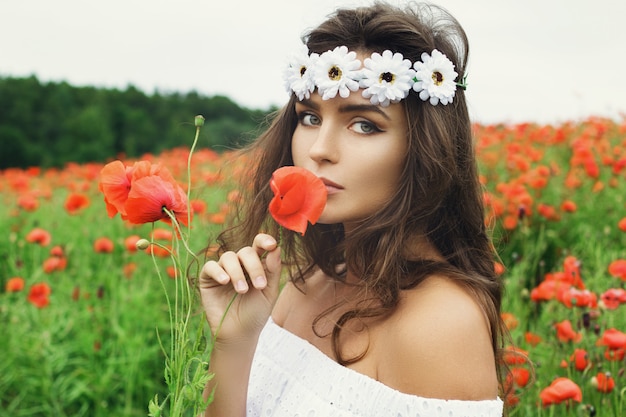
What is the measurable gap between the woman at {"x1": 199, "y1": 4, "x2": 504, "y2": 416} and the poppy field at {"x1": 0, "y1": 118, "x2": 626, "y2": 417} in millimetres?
325

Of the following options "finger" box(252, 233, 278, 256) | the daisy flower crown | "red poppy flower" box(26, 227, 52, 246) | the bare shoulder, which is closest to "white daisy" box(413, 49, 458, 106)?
the daisy flower crown

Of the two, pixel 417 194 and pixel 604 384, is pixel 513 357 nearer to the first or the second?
pixel 604 384

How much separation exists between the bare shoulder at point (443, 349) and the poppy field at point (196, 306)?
50 centimetres

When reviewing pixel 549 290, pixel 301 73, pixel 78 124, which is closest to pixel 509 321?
pixel 549 290

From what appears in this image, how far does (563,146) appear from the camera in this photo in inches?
221

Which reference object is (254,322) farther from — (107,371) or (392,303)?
(107,371)

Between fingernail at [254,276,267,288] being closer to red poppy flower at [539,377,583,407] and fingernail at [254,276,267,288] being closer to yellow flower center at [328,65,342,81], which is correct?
yellow flower center at [328,65,342,81]

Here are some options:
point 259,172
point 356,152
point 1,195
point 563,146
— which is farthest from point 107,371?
point 1,195

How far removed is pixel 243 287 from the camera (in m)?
1.20

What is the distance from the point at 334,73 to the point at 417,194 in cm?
33

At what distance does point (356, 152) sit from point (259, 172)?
0.52m

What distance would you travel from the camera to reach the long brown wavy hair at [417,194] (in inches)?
59.0

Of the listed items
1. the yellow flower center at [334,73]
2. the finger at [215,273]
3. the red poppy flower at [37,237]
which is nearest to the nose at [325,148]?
the yellow flower center at [334,73]

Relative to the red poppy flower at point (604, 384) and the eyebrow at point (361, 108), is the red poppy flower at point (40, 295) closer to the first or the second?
the eyebrow at point (361, 108)
